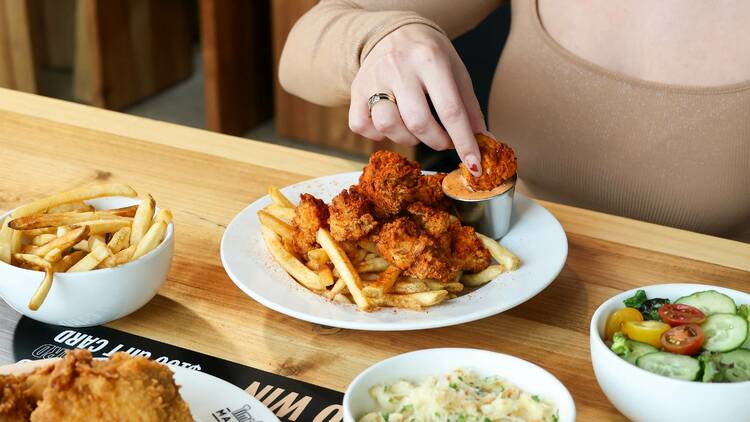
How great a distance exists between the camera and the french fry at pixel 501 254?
51.3 inches

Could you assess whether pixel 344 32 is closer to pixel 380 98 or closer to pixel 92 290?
pixel 380 98

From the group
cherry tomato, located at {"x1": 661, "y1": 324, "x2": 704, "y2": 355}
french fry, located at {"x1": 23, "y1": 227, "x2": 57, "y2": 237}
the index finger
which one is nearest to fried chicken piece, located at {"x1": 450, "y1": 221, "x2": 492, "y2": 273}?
the index finger

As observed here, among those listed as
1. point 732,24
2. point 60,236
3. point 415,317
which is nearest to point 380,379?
point 415,317

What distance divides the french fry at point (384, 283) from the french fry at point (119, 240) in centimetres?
34

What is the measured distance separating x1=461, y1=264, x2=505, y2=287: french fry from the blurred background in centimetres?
252

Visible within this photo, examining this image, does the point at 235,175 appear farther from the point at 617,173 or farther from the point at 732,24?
the point at 732,24

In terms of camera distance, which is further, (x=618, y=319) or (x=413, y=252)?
(x=413, y=252)

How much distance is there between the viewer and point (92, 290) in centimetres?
115

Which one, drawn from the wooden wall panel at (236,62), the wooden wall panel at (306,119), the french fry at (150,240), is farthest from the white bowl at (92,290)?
the wooden wall panel at (236,62)

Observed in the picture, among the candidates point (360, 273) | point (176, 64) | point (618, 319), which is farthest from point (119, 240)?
point (176, 64)

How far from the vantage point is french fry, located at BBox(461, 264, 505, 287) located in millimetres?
1290

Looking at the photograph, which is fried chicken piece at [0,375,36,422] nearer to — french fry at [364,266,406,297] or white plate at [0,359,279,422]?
white plate at [0,359,279,422]

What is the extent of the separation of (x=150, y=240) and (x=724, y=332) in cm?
74

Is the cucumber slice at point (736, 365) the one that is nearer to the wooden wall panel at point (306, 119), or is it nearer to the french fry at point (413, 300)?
the french fry at point (413, 300)
